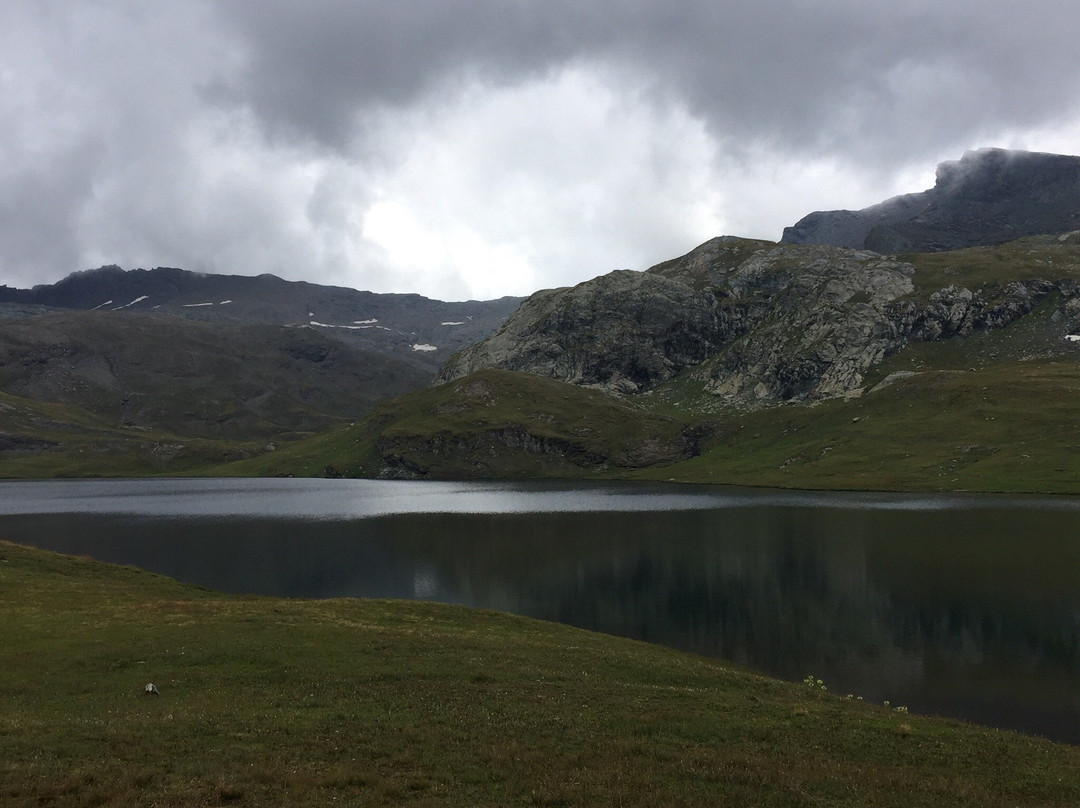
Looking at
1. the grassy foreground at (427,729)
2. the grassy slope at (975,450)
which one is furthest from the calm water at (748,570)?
the grassy slope at (975,450)

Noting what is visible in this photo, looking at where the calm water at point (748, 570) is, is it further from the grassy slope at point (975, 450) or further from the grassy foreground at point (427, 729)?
the grassy slope at point (975, 450)

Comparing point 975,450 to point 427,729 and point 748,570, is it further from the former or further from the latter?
point 427,729

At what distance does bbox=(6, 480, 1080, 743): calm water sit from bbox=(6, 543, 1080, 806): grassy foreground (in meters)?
12.5

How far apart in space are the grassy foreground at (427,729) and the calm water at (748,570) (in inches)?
492

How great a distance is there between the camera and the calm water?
4375cm

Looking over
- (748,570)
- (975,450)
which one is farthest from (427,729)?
(975,450)

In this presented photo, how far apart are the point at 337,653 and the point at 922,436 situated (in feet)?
624

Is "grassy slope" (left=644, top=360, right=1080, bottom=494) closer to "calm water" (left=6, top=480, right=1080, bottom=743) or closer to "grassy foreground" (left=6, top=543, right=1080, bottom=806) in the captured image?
"calm water" (left=6, top=480, right=1080, bottom=743)

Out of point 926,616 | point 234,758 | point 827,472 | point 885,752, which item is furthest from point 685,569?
point 827,472

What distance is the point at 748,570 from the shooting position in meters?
73.8

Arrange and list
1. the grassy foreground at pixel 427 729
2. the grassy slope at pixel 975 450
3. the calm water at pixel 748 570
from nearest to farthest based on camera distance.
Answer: the grassy foreground at pixel 427 729 < the calm water at pixel 748 570 < the grassy slope at pixel 975 450

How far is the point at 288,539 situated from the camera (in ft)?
347

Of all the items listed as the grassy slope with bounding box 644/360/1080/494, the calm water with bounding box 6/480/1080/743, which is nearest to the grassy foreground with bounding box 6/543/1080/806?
the calm water with bounding box 6/480/1080/743

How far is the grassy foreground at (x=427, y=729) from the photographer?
17672 millimetres
